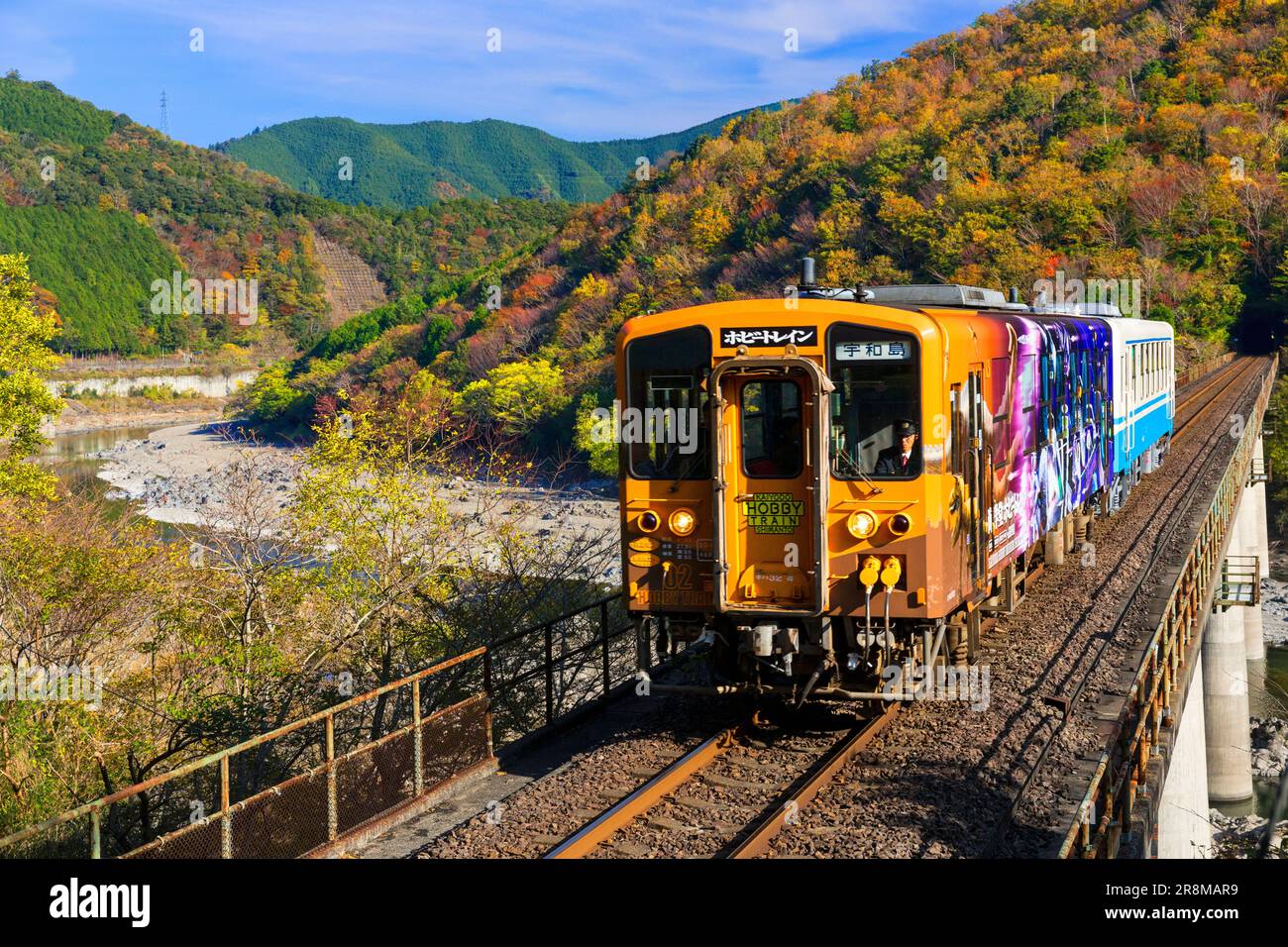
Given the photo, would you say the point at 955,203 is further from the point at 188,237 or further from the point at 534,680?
the point at 188,237

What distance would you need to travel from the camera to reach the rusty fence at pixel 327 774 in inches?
324

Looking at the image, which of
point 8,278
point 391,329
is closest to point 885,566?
point 8,278

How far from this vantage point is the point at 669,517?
10.2 meters

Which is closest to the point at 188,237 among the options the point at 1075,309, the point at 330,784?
the point at 1075,309

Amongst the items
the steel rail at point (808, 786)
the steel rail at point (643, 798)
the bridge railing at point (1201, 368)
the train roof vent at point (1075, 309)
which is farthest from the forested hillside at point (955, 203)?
the steel rail at point (643, 798)

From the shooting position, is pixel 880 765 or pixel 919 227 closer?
pixel 880 765

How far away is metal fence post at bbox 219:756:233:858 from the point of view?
26.2 feet

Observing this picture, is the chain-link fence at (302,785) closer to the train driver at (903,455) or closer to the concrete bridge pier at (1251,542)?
the train driver at (903,455)

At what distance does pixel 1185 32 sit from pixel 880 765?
89.6m

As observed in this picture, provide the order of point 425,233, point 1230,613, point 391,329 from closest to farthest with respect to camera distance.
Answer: point 1230,613 → point 391,329 → point 425,233

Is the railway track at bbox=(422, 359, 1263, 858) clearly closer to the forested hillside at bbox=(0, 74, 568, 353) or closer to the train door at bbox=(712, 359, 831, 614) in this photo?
the train door at bbox=(712, 359, 831, 614)

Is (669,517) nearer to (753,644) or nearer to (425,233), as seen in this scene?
(753,644)

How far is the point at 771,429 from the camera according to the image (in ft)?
32.6

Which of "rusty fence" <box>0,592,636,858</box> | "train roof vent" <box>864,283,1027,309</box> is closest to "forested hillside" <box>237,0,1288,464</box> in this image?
"rusty fence" <box>0,592,636,858</box>
